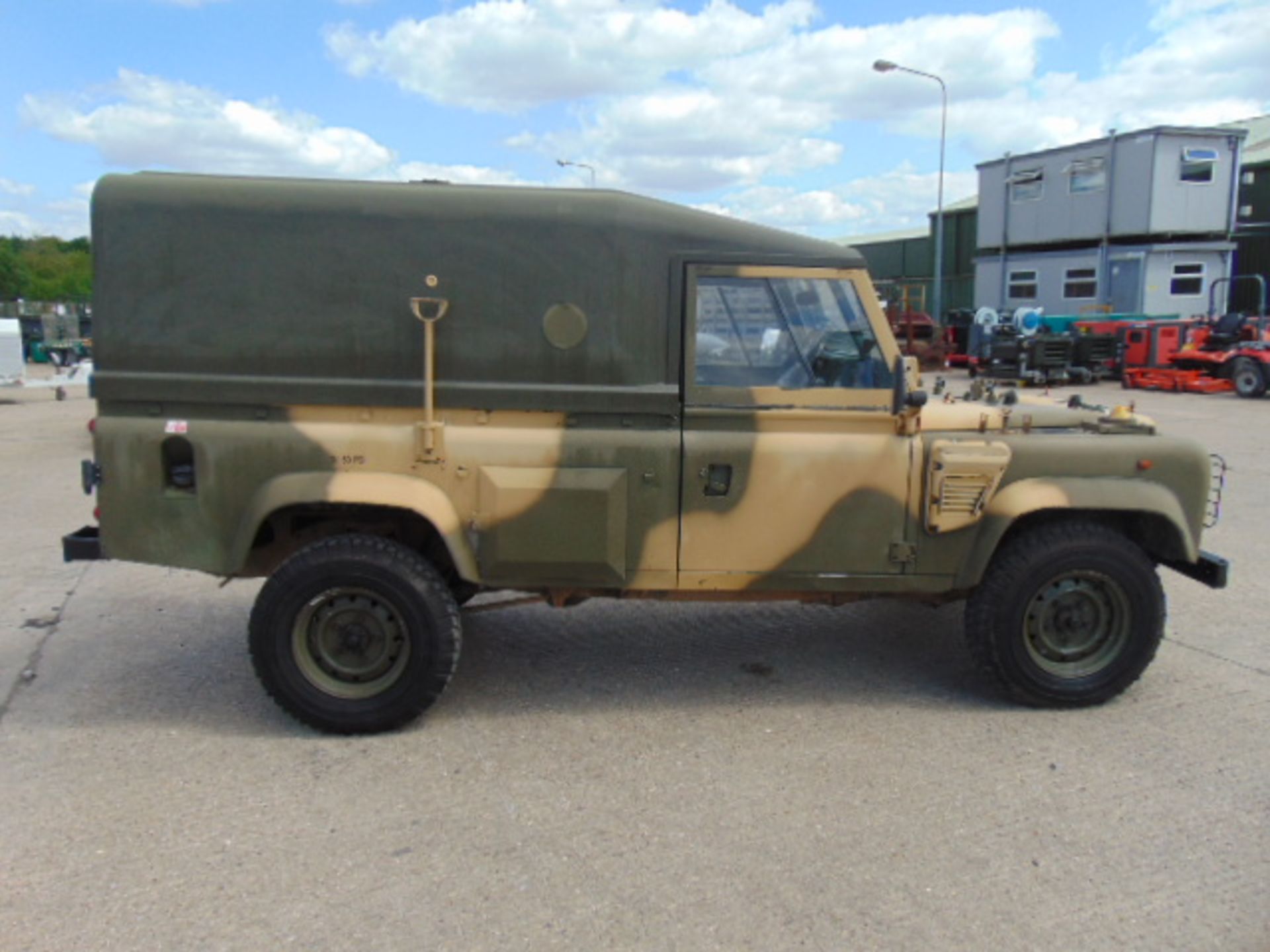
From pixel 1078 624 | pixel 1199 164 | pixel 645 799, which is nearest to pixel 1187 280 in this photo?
pixel 1199 164

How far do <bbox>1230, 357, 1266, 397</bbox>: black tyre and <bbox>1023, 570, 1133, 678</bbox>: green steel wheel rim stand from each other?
17020 millimetres

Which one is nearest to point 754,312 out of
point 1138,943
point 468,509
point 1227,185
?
point 468,509

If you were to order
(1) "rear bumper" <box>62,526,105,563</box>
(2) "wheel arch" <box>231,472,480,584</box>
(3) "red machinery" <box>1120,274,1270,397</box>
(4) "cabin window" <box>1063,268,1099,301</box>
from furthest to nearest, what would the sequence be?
(4) "cabin window" <box>1063,268,1099,301</box>
(3) "red machinery" <box>1120,274,1270,397</box>
(1) "rear bumper" <box>62,526,105,563</box>
(2) "wheel arch" <box>231,472,480,584</box>

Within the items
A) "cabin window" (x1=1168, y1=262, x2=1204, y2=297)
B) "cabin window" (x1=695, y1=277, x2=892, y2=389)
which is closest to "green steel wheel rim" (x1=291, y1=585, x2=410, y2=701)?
"cabin window" (x1=695, y1=277, x2=892, y2=389)

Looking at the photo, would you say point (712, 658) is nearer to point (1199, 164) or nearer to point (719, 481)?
point (719, 481)

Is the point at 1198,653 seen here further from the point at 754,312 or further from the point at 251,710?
the point at 251,710

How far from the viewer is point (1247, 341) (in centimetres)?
2006

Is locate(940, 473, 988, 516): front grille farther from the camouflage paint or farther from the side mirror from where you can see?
the side mirror

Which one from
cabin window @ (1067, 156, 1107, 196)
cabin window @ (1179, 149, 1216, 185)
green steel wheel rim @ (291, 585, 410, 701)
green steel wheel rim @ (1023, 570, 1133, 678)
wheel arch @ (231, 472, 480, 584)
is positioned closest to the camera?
wheel arch @ (231, 472, 480, 584)

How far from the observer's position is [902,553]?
4.30 metres

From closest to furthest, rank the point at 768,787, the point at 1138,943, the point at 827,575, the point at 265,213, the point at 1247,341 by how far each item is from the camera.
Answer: the point at 1138,943
the point at 768,787
the point at 265,213
the point at 827,575
the point at 1247,341

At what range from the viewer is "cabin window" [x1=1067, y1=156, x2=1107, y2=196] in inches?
984

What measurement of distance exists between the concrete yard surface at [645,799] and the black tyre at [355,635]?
169mm

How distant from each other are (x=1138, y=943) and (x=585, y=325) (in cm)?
290
